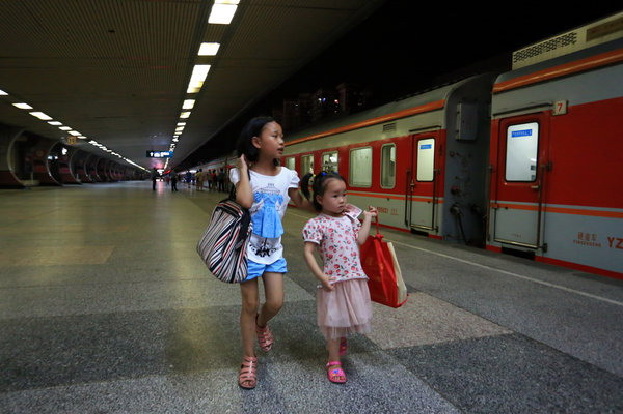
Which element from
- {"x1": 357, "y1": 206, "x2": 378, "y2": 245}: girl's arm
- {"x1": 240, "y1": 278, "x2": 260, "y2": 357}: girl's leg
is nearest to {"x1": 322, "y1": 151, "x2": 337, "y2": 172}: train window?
{"x1": 357, "y1": 206, "x2": 378, "y2": 245}: girl's arm

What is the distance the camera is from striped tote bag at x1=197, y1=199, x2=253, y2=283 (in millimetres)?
2652

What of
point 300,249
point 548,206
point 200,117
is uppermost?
point 200,117

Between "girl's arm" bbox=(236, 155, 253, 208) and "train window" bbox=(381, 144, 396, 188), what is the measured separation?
324 inches

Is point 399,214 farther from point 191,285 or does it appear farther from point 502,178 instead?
point 191,285

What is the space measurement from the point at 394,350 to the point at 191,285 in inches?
114

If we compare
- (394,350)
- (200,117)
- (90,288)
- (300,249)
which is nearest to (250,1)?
(300,249)

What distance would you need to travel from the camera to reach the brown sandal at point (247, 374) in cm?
277

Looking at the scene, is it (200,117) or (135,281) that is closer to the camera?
(135,281)

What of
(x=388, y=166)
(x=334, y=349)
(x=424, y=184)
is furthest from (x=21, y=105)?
(x=334, y=349)

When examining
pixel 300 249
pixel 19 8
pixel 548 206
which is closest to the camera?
pixel 548 206

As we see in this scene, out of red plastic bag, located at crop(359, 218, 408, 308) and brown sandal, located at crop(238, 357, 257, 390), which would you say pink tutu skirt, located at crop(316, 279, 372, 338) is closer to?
red plastic bag, located at crop(359, 218, 408, 308)

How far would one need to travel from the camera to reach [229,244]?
105 inches

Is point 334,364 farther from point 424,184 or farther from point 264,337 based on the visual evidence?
point 424,184

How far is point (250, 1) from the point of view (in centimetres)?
955
